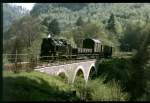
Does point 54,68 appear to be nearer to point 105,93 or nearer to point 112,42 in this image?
point 105,93

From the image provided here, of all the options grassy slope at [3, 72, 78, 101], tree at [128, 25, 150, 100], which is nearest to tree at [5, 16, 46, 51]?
tree at [128, 25, 150, 100]

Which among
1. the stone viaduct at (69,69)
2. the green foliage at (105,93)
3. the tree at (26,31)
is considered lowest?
the green foliage at (105,93)

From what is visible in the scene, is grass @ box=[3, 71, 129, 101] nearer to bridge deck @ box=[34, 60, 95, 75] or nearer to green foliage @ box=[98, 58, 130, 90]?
bridge deck @ box=[34, 60, 95, 75]

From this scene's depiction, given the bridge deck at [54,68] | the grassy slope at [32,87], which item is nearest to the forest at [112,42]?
the bridge deck at [54,68]

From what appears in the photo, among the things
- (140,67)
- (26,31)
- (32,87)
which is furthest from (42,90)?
(26,31)

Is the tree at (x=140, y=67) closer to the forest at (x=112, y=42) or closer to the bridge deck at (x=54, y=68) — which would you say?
the forest at (x=112, y=42)

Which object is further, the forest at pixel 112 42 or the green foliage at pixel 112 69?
the green foliage at pixel 112 69

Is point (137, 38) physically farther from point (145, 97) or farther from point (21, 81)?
point (21, 81)

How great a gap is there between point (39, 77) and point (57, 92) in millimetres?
930

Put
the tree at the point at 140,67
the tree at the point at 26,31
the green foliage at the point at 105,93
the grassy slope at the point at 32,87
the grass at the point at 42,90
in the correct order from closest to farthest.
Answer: the grass at the point at 42,90 < the grassy slope at the point at 32,87 < the green foliage at the point at 105,93 < the tree at the point at 140,67 < the tree at the point at 26,31

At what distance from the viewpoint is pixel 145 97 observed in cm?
1404

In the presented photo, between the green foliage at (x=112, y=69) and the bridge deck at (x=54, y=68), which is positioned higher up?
the bridge deck at (x=54, y=68)

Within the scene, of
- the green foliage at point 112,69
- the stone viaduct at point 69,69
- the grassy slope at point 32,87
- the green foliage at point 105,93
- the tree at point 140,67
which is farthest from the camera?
the green foliage at point 112,69

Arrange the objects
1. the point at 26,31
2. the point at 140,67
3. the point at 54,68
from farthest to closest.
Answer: the point at 26,31, the point at 140,67, the point at 54,68
